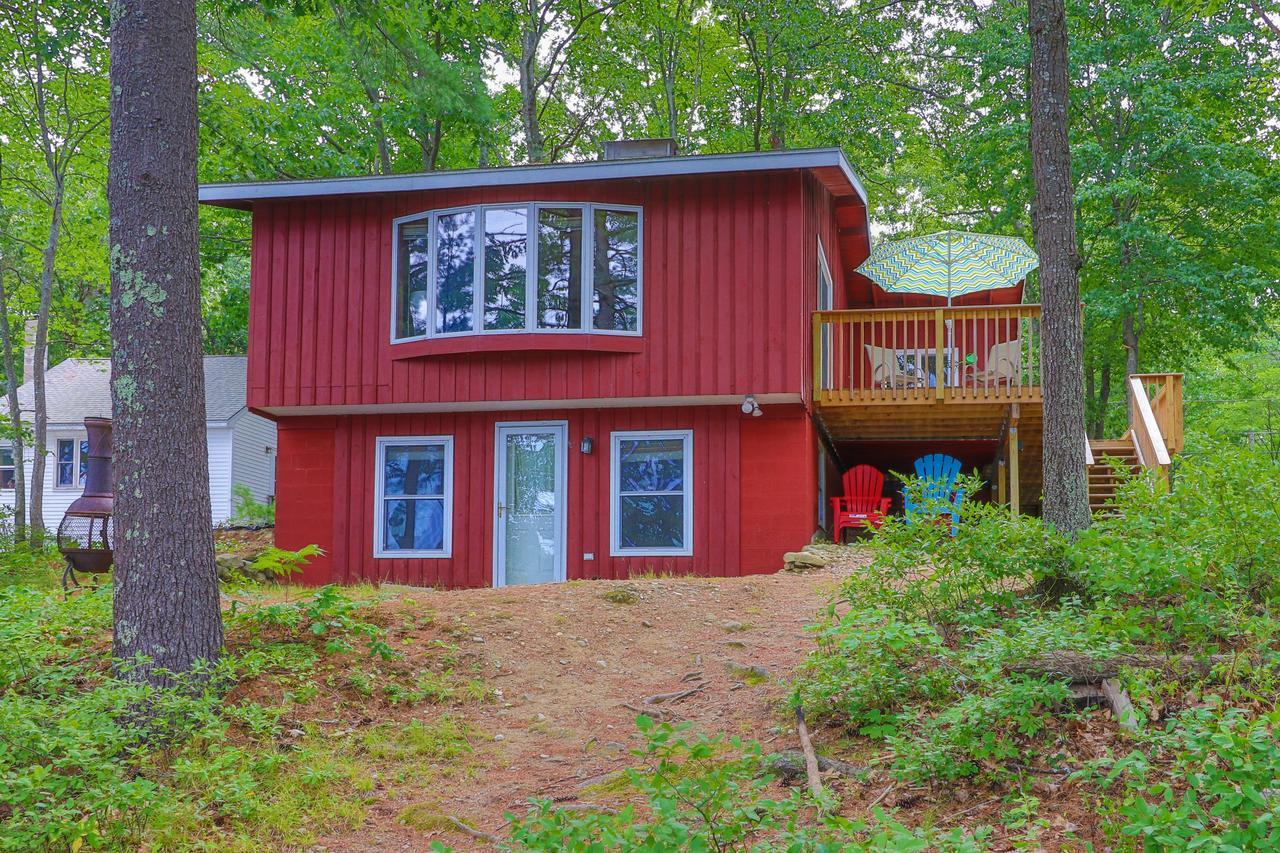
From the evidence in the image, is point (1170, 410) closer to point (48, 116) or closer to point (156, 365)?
point (156, 365)

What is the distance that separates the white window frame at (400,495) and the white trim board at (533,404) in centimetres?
32

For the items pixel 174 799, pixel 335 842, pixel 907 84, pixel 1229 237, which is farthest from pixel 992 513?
pixel 907 84

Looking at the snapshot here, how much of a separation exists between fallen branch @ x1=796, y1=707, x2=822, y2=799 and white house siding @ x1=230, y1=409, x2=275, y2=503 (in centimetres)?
1926

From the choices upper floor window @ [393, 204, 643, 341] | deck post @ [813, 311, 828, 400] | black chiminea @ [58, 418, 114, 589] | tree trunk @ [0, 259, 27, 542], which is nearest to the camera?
black chiminea @ [58, 418, 114, 589]

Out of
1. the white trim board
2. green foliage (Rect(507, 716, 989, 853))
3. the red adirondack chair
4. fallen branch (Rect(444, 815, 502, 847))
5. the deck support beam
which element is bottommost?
fallen branch (Rect(444, 815, 502, 847))

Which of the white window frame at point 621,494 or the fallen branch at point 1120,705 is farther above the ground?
the white window frame at point 621,494

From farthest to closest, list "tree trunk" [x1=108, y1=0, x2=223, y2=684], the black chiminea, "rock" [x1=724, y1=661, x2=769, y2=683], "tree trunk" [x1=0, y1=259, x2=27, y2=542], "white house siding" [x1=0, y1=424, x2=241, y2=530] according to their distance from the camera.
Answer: "white house siding" [x1=0, y1=424, x2=241, y2=530] → "tree trunk" [x1=0, y1=259, x2=27, y2=542] → the black chiminea → "rock" [x1=724, y1=661, x2=769, y2=683] → "tree trunk" [x1=108, y1=0, x2=223, y2=684]

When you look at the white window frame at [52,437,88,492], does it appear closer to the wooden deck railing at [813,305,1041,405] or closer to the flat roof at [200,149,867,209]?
the flat roof at [200,149,867,209]

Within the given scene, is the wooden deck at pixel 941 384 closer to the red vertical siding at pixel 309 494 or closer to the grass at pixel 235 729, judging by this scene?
the red vertical siding at pixel 309 494

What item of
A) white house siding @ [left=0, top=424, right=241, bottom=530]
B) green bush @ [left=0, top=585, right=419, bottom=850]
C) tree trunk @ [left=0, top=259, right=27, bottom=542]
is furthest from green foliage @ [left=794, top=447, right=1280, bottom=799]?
white house siding @ [left=0, top=424, right=241, bottom=530]

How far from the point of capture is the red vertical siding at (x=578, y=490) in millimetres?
11188

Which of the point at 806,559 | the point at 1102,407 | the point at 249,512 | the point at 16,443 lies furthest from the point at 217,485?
the point at 1102,407

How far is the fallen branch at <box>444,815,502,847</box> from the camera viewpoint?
4188 millimetres

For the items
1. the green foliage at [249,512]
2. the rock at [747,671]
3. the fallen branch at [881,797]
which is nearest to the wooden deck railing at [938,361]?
the rock at [747,671]
